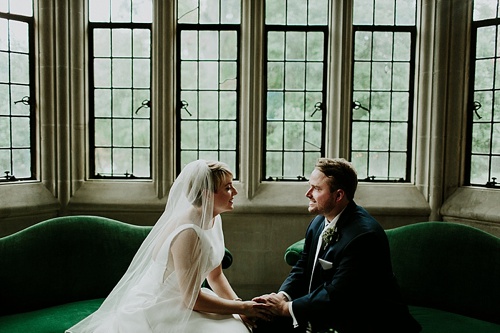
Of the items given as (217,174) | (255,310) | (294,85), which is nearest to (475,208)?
(294,85)

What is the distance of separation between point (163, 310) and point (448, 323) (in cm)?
174

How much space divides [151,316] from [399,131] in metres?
3.02

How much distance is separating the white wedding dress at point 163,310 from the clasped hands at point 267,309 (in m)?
0.07

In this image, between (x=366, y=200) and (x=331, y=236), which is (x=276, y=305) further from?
(x=366, y=200)

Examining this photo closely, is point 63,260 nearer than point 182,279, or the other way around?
point 182,279

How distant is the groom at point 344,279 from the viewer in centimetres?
243

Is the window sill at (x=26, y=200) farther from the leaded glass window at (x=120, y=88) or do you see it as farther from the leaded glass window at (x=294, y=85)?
the leaded glass window at (x=294, y=85)

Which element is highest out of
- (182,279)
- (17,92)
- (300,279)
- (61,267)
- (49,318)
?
(17,92)

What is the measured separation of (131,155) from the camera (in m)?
4.63

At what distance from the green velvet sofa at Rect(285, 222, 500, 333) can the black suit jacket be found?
0.65m

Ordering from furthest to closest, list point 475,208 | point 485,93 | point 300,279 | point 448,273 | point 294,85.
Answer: point 294,85 → point 485,93 → point 475,208 → point 448,273 → point 300,279

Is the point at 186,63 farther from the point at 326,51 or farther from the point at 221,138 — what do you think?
the point at 326,51

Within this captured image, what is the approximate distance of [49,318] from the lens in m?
3.05

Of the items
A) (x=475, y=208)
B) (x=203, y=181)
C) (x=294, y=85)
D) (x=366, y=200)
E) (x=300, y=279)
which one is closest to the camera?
(x=203, y=181)
